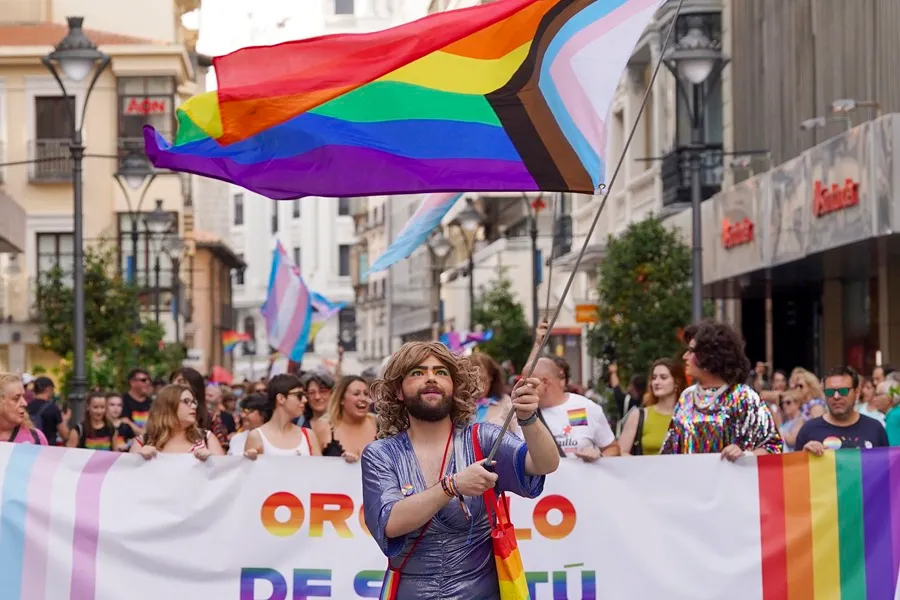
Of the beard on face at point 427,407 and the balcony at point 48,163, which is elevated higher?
the balcony at point 48,163

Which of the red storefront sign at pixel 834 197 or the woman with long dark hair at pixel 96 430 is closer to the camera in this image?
the woman with long dark hair at pixel 96 430

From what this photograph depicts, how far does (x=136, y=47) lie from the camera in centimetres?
6044

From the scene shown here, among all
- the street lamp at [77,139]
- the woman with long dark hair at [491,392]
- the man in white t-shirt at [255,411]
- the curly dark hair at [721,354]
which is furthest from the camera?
the street lamp at [77,139]

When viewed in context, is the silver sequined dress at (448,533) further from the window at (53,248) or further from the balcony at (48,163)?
the window at (53,248)

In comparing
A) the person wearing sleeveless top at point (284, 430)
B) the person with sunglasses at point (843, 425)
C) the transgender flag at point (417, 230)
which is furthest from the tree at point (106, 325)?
the person with sunglasses at point (843, 425)

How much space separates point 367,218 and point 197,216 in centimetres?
2209

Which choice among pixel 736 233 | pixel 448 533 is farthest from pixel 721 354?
pixel 736 233

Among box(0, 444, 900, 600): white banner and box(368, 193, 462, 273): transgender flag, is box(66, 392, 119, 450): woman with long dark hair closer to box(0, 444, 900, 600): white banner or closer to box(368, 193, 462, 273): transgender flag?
box(368, 193, 462, 273): transgender flag

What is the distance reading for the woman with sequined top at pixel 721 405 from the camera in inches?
360

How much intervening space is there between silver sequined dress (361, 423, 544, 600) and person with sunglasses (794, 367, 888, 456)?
13.5ft

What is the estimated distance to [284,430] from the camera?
37.4ft

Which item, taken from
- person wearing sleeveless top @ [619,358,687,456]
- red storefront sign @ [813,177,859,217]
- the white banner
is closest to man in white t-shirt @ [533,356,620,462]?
person wearing sleeveless top @ [619,358,687,456]

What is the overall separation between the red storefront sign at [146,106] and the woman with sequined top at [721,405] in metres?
52.1

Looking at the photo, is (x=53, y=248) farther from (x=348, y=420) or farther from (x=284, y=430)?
(x=284, y=430)
